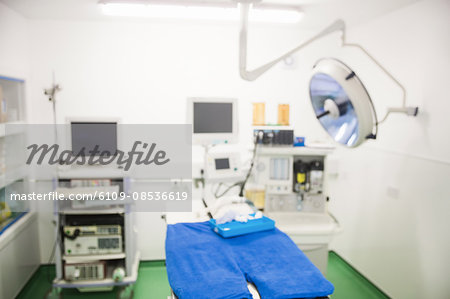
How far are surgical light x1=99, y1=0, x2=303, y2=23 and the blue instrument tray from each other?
1651mm

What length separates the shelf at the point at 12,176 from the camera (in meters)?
2.55

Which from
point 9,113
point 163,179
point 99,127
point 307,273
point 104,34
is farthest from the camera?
point 163,179

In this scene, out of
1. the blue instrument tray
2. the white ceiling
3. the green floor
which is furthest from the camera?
the green floor

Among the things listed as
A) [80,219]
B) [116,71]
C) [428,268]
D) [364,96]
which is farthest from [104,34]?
[428,268]

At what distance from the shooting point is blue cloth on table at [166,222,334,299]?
4.30ft

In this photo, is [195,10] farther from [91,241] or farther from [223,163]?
[91,241]

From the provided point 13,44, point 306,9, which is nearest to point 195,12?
point 306,9

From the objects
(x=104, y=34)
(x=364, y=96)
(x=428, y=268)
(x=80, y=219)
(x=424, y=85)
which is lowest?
(x=428, y=268)

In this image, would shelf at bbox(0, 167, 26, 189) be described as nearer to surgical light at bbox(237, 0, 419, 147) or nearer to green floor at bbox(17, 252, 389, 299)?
green floor at bbox(17, 252, 389, 299)

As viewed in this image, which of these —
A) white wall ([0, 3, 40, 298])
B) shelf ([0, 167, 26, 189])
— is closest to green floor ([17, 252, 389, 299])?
white wall ([0, 3, 40, 298])

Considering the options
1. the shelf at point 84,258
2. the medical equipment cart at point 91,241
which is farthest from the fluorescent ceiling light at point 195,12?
the shelf at point 84,258

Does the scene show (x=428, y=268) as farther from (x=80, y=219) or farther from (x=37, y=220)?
(x=37, y=220)

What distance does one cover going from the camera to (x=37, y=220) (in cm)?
308

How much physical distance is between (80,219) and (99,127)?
0.77m
